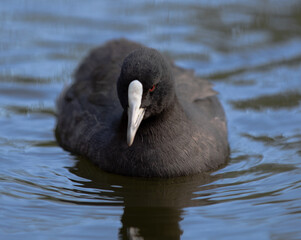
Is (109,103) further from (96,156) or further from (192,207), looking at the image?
(192,207)

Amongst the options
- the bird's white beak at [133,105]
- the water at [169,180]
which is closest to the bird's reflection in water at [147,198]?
the water at [169,180]

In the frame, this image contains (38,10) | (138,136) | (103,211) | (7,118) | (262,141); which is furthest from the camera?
(38,10)

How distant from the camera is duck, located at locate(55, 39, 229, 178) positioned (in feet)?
19.7

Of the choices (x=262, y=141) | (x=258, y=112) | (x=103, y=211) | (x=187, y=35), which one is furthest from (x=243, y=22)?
(x=103, y=211)

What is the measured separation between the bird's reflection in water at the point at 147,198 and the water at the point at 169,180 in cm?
1

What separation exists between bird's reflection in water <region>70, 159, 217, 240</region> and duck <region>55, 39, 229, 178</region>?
0.09m

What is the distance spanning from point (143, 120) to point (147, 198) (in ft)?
2.43

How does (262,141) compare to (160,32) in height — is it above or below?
below

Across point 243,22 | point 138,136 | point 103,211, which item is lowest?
point 103,211

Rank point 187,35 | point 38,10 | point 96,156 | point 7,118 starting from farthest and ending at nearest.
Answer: point 38,10 → point 187,35 → point 7,118 → point 96,156

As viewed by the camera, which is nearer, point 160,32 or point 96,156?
point 96,156

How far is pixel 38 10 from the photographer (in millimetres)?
11625

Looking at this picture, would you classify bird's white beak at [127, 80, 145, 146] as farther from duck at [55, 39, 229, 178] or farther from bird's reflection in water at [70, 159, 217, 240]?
bird's reflection in water at [70, 159, 217, 240]

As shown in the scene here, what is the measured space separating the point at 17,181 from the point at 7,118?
1925 mm
